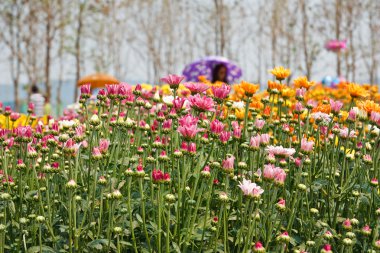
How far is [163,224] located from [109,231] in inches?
10.8

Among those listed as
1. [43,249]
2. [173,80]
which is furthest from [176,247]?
[173,80]

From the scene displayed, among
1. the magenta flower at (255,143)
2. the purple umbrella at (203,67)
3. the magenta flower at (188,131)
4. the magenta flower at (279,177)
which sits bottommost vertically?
the magenta flower at (279,177)

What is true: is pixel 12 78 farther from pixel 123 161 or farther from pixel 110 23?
pixel 123 161

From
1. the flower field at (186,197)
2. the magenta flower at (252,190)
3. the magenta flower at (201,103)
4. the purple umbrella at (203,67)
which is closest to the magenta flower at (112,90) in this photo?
the flower field at (186,197)

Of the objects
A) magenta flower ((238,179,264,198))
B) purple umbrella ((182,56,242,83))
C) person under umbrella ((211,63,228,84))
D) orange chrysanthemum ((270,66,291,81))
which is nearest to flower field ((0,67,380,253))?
magenta flower ((238,179,264,198))

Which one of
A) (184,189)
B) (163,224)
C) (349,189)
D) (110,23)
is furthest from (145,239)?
(110,23)

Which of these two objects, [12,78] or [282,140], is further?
[12,78]

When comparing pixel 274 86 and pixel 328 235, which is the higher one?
pixel 274 86

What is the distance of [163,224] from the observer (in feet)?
6.84

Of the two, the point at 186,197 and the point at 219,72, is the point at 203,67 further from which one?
the point at 186,197

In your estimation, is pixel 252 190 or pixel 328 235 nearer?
pixel 252 190

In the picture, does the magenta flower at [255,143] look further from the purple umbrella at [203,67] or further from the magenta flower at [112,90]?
the purple umbrella at [203,67]

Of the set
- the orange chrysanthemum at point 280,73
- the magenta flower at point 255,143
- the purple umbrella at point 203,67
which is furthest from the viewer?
the purple umbrella at point 203,67

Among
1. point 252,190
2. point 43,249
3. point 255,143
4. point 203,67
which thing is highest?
point 203,67
